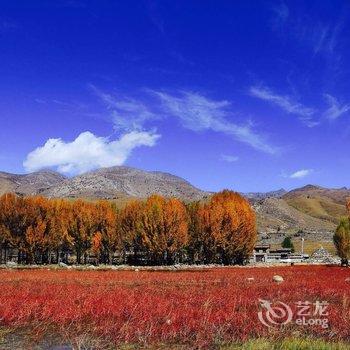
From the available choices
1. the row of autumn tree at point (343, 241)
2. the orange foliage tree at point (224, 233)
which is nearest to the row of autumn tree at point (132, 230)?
the orange foliage tree at point (224, 233)

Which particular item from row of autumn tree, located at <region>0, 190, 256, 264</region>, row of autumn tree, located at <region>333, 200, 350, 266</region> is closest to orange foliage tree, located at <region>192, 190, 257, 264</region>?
row of autumn tree, located at <region>0, 190, 256, 264</region>

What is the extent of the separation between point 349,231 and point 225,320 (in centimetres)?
6893

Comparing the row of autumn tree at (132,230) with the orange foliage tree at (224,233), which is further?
the orange foliage tree at (224,233)

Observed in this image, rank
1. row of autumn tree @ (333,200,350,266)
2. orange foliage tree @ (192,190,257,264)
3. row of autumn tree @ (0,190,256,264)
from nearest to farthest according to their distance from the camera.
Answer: row of autumn tree @ (333,200,350,266) → row of autumn tree @ (0,190,256,264) → orange foliage tree @ (192,190,257,264)

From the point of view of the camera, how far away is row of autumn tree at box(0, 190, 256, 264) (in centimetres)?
7756

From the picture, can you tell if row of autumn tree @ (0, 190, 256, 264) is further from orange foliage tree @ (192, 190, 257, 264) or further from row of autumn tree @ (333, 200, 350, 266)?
row of autumn tree @ (333, 200, 350, 266)

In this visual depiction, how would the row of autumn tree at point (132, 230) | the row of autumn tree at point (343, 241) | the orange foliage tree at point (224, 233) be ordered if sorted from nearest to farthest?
the row of autumn tree at point (343, 241), the row of autumn tree at point (132, 230), the orange foliage tree at point (224, 233)

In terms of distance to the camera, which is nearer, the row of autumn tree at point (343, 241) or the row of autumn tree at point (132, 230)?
the row of autumn tree at point (343, 241)

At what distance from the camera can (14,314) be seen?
52.9 ft

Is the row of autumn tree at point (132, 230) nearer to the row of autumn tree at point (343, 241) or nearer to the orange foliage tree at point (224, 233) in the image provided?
the orange foliage tree at point (224, 233)

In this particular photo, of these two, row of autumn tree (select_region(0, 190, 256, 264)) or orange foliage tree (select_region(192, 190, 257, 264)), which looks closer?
row of autumn tree (select_region(0, 190, 256, 264))

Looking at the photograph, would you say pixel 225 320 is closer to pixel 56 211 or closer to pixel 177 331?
pixel 177 331

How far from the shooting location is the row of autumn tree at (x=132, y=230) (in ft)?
254

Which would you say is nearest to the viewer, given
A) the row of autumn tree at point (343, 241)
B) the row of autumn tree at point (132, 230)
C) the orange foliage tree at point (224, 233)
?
the row of autumn tree at point (343, 241)
